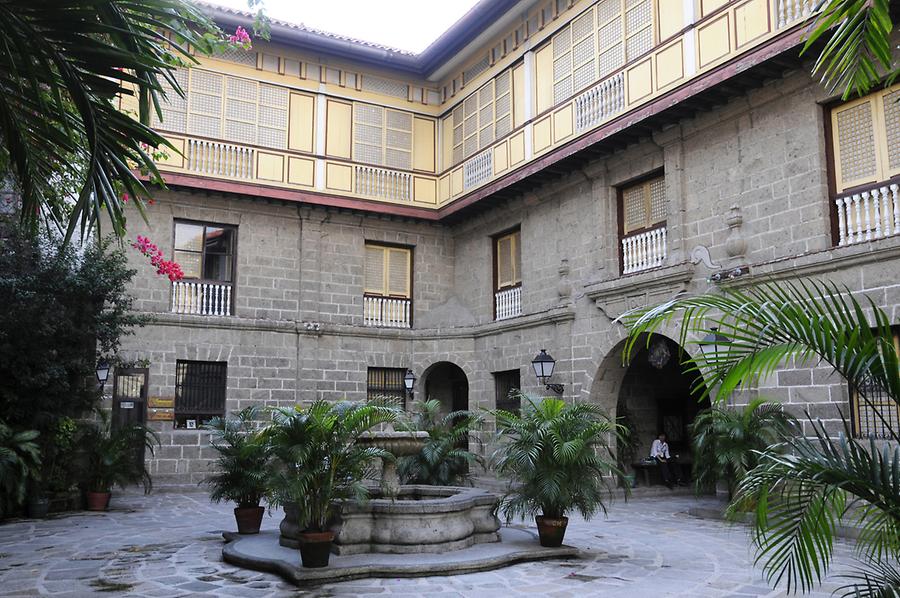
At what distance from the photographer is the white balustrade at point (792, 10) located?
10.3 meters

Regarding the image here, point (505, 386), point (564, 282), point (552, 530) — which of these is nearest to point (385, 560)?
point (552, 530)

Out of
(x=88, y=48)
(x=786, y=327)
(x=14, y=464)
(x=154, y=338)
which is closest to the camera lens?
(x=786, y=327)

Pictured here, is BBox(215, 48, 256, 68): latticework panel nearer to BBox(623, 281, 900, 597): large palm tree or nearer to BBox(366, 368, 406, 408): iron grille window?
BBox(366, 368, 406, 408): iron grille window

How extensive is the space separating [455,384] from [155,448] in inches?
276

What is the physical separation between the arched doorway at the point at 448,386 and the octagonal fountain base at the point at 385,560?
1006cm

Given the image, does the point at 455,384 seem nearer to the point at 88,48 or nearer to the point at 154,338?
the point at 154,338

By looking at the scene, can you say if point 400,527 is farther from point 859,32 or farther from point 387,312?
point 387,312

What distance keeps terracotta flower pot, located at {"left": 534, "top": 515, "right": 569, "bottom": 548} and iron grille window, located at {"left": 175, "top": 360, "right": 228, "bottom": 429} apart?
9.64 meters

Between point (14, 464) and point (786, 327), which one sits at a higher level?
point (786, 327)

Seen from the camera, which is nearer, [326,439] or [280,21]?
[326,439]

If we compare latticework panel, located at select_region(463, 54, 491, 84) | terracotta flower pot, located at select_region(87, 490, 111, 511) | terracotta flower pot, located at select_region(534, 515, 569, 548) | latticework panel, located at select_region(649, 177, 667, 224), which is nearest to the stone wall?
latticework panel, located at select_region(649, 177, 667, 224)

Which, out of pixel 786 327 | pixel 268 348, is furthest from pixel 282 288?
pixel 786 327

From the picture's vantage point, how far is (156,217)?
16359 millimetres

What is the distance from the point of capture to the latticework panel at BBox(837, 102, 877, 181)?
33.6 ft
